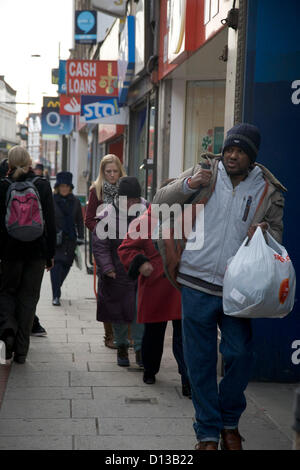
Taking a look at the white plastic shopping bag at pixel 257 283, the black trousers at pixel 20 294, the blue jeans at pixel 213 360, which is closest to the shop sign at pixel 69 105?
the black trousers at pixel 20 294

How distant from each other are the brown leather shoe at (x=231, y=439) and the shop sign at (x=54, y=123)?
80.9 feet

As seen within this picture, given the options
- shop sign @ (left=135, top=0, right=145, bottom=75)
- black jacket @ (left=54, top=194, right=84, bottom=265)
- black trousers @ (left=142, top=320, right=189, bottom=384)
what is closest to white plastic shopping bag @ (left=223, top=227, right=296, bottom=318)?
black trousers @ (left=142, top=320, right=189, bottom=384)

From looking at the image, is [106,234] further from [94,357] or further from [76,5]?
[76,5]

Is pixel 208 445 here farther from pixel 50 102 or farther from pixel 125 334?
pixel 50 102

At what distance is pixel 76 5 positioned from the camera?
3244 centimetres

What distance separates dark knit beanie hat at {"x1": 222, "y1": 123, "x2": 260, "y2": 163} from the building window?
122 inches

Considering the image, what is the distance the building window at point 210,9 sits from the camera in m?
7.02

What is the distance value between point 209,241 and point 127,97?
33.3 ft

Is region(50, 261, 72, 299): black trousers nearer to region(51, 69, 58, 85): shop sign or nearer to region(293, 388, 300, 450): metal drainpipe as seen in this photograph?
region(293, 388, 300, 450): metal drainpipe

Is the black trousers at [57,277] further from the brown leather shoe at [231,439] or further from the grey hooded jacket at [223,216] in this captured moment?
the brown leather shoe at [231,439]

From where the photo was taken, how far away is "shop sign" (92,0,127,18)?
1365cm

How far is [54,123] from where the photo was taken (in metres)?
28.6
